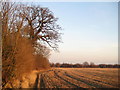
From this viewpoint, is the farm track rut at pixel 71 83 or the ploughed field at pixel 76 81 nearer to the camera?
the farm track rut at pixel 71 83

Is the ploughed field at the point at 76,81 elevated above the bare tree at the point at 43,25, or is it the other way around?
the bare tree at the point at 43,25

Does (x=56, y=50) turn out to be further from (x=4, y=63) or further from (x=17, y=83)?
(x=4, y=63)

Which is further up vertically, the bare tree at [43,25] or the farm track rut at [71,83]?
the bare tree at [43,25]

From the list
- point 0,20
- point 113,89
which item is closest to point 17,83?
point 0,20

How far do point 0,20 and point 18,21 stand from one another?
2.46 m

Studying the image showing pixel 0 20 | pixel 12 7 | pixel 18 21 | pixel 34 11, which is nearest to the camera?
pixel 0 20

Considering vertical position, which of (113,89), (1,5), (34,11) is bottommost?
(113,89)

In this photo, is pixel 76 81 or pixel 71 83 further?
pixel 76 81

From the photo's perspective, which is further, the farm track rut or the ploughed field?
the ploughed field

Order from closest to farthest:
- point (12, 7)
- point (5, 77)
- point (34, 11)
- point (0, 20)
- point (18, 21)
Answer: point (0, 20)
point (5, 77)
point (12, 7)
point (18, 21)
point (34, 11)

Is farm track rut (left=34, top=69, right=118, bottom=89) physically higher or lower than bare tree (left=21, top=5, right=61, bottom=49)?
lower

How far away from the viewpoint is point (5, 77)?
10.5m

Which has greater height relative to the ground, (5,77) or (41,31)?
(41,31)

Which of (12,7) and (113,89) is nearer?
(113,89)
